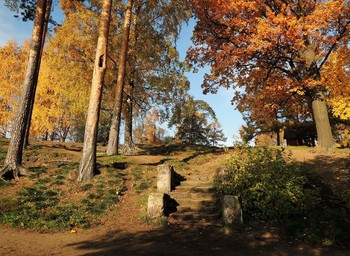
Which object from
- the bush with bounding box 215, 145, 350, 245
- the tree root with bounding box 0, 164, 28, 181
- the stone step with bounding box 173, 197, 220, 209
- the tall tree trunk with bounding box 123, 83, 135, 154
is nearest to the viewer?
the bush with bounding box 215, 145, 350, 245

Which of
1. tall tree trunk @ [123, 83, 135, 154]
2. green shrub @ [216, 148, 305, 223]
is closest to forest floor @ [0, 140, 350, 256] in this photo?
green shrub @ [216, 148, 305, 223]

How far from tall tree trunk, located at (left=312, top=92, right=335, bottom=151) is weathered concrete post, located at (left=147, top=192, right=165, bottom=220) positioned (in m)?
11.0

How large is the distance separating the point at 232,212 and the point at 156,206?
2.32 meters

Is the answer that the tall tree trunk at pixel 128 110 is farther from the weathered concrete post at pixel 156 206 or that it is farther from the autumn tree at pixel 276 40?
the weathered concrete post at pixel 156 206

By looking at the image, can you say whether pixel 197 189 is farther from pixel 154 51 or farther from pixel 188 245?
pixel 154 51

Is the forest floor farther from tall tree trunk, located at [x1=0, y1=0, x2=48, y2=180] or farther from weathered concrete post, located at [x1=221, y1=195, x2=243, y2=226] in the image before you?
tall tree trunk, located at [x1=0, y1=0, x2=48, y2=180]

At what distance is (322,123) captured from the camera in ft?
51.9

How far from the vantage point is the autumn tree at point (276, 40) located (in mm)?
14609

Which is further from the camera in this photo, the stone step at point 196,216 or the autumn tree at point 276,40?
the autumn tree at point 276,40

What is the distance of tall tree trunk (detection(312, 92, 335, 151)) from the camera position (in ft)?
51.0

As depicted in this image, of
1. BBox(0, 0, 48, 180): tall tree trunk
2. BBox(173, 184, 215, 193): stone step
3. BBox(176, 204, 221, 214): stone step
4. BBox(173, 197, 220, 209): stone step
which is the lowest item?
BBox(176, 204, 221, 214): stone step

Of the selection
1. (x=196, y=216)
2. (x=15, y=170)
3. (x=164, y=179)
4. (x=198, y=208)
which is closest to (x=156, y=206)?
(x=196, y=216)

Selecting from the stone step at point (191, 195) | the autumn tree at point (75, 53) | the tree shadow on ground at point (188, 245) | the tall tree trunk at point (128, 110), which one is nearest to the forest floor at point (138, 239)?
the tree shadow on ground at point (188, 245)

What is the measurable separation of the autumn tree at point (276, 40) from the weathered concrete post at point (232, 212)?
30.6ft
